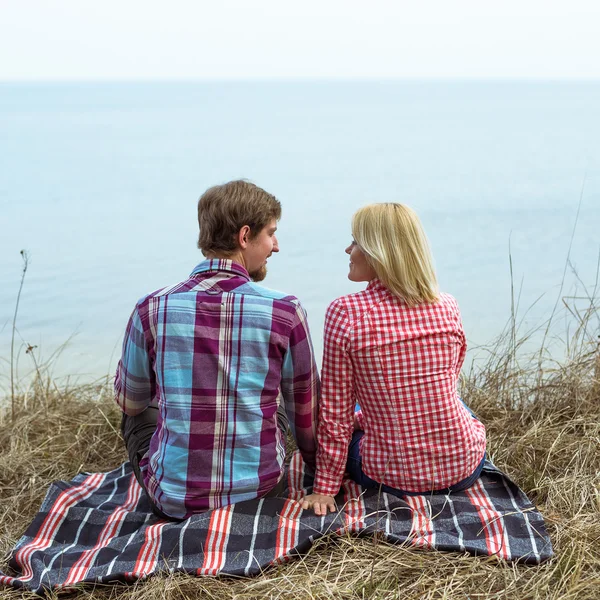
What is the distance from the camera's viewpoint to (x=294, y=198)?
45.5ft

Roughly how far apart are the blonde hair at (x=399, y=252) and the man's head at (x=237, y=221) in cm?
32

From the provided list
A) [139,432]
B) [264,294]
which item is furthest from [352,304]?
[139,432]

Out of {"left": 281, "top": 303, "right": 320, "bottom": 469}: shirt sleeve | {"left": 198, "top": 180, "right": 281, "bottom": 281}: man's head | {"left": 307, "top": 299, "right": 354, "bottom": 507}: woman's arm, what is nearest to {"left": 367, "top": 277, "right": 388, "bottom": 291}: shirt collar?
{"left": 307, "top": 299, "right": 354, "bottom": 507}: woman's arm

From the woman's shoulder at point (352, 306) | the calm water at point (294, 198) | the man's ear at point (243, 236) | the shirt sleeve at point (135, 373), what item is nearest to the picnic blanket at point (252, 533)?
the shirt sleeve at point (135, 373)

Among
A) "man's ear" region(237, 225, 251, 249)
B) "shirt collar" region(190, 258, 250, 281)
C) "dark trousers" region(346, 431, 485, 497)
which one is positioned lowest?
"dark trousers" region(346, 431, 485, 497)

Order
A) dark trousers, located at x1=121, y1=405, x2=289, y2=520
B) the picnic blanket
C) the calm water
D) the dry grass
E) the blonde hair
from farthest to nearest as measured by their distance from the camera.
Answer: the calm water
dark trousers, located at x1=121, y1=405, x2=289, y2=520
the blonde hair
the picnic blanket
the dry grass

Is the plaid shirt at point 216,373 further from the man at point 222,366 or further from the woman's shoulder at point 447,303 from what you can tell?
the woman's shoulder at point 447,303

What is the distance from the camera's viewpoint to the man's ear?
8.05 feet

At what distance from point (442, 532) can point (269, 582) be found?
0.57m

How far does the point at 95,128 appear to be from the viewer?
28.3 metres

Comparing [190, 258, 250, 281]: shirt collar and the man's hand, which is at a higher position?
[190, 258, 250, 281]: shirt collar

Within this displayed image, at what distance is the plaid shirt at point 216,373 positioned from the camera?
91.8 inches

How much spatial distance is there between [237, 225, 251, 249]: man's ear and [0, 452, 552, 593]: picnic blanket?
81 centimetres

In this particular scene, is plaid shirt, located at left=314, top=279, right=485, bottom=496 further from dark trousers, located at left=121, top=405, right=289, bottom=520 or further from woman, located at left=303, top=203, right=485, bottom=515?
dark trousers, located at left=121, top=405, right=289, bottom=520
